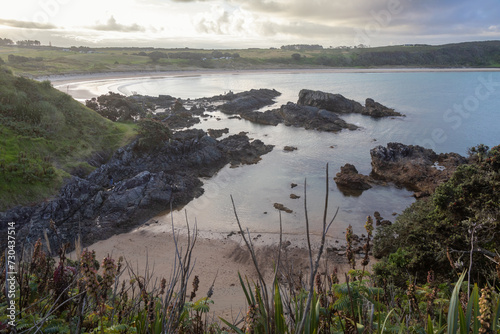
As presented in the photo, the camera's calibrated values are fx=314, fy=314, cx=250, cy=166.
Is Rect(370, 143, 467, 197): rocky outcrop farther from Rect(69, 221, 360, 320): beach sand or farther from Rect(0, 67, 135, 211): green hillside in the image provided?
Rect(0, 67, 135, 211): green hillside

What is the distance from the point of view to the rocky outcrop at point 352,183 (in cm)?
2034

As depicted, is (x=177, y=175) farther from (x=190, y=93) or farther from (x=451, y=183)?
(x=190, y=93)

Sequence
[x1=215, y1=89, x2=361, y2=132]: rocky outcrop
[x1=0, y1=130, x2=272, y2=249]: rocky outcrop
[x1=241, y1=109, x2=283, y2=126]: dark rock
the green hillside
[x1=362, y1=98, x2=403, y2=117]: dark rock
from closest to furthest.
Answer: [x1=0, y1=130, x2=272, y2=249]: rocky outcrop
the green hillside
[x1=215, y1=89, x2=361, y2=132]: rocky outcrop
[x1=241, y1=109, x2=283, y2=126]: dark rock
[x1=362, y1=98, x2=403, y2=117]: dark rock

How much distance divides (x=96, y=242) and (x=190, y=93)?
1959 inches

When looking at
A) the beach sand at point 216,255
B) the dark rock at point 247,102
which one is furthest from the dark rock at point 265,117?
the beach sand at point 216,255

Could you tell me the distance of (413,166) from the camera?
2211 cm

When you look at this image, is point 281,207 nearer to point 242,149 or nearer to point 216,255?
point 216,255

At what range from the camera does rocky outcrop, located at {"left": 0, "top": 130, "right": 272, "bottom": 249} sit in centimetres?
1377

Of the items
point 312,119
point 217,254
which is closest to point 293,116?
point 312,119

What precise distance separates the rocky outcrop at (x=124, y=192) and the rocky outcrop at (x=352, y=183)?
747 centimetres

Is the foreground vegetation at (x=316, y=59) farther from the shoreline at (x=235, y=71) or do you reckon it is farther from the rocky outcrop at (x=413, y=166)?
the rocky outcrop at (x=413, y=166)

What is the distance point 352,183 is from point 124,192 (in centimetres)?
1398

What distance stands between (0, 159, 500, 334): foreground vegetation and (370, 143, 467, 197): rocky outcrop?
37.0ft

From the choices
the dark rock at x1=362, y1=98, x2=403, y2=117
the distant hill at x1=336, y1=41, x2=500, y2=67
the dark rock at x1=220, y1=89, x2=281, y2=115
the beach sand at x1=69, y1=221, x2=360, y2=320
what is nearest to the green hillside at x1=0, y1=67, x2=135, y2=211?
the beach sand at x1=69, y1=221, x2=360, y2=320
